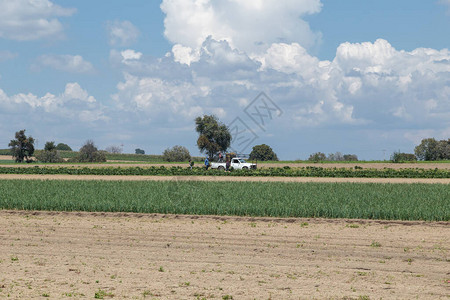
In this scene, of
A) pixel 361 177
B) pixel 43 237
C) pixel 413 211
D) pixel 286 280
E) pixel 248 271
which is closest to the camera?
pixel 286 280

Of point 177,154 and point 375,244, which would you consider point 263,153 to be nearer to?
point 177,154

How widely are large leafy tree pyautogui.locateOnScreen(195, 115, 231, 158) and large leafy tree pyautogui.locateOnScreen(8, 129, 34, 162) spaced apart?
43269 millimetres

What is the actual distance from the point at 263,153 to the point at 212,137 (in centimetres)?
3320

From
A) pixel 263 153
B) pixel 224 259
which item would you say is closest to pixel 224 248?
pixel 224 259

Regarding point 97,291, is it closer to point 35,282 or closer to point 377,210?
point 35,282

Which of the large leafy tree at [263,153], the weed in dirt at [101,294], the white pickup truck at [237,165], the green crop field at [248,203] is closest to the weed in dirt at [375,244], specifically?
the green crop field at [248,203]

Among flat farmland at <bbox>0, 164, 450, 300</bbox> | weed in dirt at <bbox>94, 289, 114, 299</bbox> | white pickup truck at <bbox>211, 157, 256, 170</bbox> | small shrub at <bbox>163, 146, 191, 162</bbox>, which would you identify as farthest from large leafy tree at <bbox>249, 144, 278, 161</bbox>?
weed in dirt at <bbox>94, 289, 114, 299</bbox>

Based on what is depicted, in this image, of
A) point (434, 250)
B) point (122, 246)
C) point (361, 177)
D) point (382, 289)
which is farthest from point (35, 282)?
point (361, 177)

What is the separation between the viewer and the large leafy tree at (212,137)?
10231 cm

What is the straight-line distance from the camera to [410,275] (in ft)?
40.8

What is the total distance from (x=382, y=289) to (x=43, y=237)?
11.9 meters

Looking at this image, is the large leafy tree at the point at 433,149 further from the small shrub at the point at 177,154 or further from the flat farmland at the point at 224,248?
the flat farmland at the point at 224,248

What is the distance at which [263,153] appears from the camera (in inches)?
5266

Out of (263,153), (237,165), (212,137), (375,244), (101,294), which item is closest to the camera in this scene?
(101,294)
